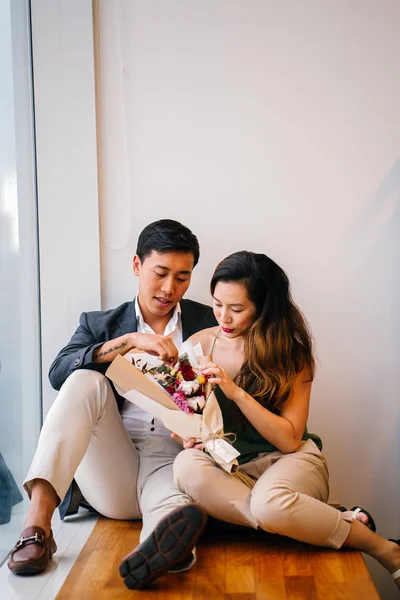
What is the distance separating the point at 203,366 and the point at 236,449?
330 millimetres

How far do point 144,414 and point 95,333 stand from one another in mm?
351

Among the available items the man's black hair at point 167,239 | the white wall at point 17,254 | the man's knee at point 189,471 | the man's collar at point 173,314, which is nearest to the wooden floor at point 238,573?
the man's knee at point 189,471

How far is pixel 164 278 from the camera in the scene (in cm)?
279

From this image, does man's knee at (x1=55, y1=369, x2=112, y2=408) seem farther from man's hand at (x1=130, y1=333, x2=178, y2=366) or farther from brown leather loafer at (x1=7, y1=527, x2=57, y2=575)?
brown leather loafer at (x1=7, y1=527, x2=57, y2=575)

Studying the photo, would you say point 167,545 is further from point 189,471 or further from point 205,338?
point 205,338

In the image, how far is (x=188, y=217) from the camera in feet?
10.3

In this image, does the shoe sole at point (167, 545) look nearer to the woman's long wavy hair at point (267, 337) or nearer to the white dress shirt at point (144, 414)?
the woman's long wavy hair at point (267, 337)

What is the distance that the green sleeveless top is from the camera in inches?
99.6

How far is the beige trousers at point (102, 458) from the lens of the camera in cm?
234

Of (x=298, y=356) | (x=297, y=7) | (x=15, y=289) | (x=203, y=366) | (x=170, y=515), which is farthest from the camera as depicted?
(x=297, y=7)

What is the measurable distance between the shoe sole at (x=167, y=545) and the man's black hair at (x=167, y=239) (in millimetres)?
1056

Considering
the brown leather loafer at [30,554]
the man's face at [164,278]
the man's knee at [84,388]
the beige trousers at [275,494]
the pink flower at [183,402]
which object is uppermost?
the man's face at [164,278]

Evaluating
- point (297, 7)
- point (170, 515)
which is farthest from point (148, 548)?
point (297, 7)

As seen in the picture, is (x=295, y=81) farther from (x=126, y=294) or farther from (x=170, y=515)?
(x=170, y=515)
